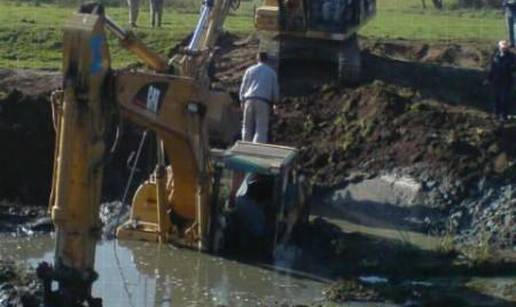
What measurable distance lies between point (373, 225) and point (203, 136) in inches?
159

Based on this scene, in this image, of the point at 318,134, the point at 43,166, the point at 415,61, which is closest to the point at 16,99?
the point at 43,166

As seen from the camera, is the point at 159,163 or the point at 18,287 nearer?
the point at 18,287

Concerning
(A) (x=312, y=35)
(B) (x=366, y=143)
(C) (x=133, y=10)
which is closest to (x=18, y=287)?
(B) (x=366, y=143)

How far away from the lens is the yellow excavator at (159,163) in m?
18.0

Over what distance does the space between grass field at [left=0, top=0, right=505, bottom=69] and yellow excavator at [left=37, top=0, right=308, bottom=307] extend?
332 inches

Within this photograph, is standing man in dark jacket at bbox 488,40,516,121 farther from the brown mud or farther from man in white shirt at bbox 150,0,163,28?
man in white shirt at bbox 150,0,163,28

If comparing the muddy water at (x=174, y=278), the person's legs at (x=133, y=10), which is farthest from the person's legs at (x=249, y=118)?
the person's legs at (x=133, y=10)

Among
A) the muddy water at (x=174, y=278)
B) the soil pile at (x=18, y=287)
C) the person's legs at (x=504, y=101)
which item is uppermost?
the person's legs at (x=504, y=101)

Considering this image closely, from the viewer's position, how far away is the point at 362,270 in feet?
73.1

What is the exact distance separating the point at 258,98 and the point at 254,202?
2631 millimetres

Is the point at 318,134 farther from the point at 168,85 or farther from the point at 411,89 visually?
the point at 168,85

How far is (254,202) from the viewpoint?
2300cm

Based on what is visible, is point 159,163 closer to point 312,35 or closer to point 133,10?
point 312,35

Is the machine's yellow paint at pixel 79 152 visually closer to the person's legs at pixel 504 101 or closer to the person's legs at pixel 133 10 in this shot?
the person's legs at pixel 504 101
